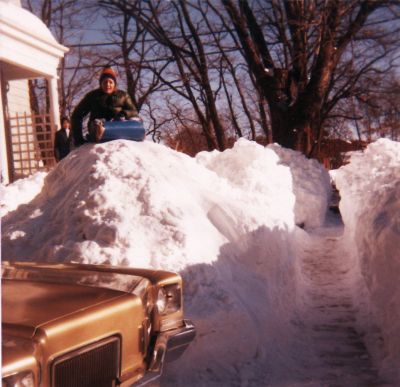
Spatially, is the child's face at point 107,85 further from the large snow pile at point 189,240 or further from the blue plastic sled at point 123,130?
the large snow pile at point 189,240

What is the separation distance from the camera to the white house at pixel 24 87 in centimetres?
1092

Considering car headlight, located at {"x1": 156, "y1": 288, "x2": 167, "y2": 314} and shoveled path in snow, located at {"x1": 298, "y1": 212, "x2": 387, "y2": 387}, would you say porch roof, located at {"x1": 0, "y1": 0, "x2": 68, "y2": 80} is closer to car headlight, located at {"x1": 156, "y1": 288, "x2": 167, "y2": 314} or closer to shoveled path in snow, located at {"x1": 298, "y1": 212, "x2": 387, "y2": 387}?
shoveled path in snow, located at {"x1": 298, "y1": 212, "x2": 387, "y2": 387}

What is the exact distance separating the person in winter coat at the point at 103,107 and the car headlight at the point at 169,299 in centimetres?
329

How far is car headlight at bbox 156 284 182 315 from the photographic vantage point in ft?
8.91

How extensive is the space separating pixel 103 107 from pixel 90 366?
4285 mm

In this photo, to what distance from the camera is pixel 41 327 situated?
6.22ft

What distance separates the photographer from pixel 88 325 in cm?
206

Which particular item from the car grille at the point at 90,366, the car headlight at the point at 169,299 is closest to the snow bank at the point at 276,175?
the car headlight at the point at 169,299

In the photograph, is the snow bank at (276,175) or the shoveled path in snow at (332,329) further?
the snow bank at (276,175)

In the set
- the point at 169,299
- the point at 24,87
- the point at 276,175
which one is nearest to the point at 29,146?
the point at 24,87

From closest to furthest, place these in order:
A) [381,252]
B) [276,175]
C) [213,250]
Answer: [213,250] → [381,252] → [276,175]

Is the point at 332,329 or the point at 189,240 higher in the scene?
the point at 189,240

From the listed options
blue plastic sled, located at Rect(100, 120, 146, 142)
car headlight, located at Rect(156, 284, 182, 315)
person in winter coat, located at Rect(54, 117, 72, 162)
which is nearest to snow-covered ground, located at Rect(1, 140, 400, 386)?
blue plastic sled, located at Rect(100, 120, 146, 142)

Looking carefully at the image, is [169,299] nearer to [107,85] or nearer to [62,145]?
[107,85]
